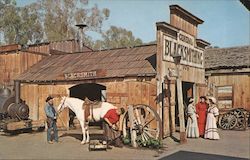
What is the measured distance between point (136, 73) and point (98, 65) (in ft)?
10.6

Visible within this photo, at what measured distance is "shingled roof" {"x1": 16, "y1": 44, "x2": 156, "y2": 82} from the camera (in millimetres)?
14909

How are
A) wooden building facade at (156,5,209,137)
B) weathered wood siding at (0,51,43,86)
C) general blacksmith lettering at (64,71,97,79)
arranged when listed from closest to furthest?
wooden building facade at (156,5,209,137) → general blacksmith lettering at (64,71,97,79) → weathered wood siding at (0,51,43,86)

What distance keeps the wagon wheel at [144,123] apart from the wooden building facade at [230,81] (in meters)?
7.50

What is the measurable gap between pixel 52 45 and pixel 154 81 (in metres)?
12.0

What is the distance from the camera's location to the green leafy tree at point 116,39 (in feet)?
176

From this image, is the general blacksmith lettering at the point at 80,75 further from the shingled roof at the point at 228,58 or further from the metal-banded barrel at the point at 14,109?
the shingled roof at the point at 228,58

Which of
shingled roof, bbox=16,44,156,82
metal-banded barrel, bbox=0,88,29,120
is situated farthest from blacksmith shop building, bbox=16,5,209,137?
metal-banded barrel, bbox=0,88,29,120

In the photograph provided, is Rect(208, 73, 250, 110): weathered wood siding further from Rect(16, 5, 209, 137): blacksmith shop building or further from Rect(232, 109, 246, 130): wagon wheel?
Rect(16, 5, 209, 137): blacksmith shop building

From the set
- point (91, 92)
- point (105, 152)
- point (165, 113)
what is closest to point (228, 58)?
point (91, 92)

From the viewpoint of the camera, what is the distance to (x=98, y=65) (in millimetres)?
16859

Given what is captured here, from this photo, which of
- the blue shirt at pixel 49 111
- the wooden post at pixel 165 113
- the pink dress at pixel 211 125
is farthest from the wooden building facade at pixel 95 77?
the blue shirt at pixel 49 111

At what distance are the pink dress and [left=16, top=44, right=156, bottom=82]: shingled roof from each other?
2.89 metres

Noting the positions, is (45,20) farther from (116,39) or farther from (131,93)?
(131,93)

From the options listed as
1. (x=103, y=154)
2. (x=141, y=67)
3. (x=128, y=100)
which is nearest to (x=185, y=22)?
(x=141, y=67)
